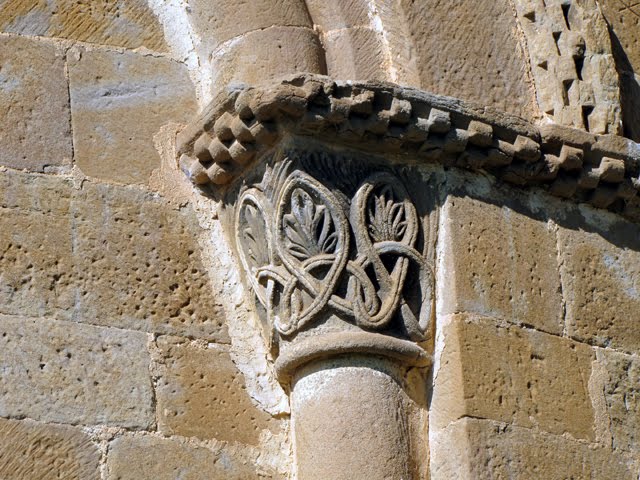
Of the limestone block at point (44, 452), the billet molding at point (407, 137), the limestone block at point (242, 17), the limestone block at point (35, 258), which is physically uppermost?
the limestone block at point (242, 17)

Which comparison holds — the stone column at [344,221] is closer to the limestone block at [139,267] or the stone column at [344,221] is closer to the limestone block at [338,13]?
the limestone block at [139,267]

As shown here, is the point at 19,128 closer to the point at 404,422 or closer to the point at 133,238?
the point at 133,238

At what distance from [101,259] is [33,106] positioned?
20.7 inches

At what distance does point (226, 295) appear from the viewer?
5055mm

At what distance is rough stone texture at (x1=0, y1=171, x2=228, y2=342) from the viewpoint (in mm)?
4828

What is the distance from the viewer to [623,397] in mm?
5160

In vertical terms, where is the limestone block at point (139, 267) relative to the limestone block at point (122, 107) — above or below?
below

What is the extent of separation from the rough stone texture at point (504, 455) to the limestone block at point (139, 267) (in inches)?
28.4

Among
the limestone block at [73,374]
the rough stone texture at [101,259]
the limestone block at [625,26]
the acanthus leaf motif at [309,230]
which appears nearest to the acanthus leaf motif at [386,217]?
the acanthus leaf motif at [309,230]

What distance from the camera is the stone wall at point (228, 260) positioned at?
4750 mm

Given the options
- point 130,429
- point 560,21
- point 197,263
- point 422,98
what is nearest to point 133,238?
point 197,263

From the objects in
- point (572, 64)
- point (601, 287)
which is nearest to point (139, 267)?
point (601, 287)

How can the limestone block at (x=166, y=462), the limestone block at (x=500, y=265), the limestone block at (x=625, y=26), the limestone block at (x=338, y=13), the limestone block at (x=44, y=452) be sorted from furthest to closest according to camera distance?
the limestone block at (x=625, y=26) → the limestone block at (x=338, y=13) → the limestone block at (x=500, y=265) → the limestone block at (x=166, y=462) → the limestone block at (x=44, y=452)

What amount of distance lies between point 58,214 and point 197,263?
1.39 ft
